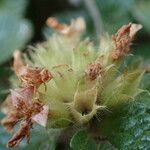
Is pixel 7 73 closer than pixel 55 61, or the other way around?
pixel 55 61

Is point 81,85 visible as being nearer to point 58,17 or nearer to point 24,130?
point 24,130

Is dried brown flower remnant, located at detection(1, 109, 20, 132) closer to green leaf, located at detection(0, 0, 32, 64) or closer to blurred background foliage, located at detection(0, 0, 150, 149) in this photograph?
blurred background foliage, located at detection(0, 0, 150, 149)

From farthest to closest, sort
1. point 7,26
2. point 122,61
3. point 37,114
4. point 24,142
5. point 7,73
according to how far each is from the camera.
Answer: point 7,26
point 7,73
point 24,142
point 122,61
point 37,114

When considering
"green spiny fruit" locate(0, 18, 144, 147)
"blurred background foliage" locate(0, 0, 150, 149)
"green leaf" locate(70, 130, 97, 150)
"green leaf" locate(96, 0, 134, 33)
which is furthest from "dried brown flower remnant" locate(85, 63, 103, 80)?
"green leaf" locate(96, 0, 134, 33)

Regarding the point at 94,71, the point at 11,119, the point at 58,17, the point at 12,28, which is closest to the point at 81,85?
the point at 94,71

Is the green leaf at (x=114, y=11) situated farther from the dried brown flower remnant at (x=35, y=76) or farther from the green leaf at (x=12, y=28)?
the dried brown flower remnant at (x=35, y=76)

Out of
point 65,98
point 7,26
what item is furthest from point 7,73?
Answer: point 65,98

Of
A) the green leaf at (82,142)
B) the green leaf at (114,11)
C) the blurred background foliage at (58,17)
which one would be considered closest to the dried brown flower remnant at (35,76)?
the green leaf at (82,142)

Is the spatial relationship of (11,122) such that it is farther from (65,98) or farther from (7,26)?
(7,26)
